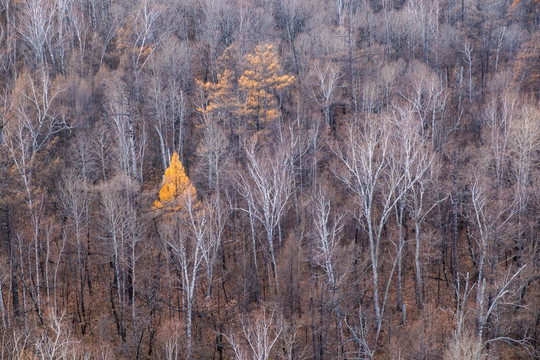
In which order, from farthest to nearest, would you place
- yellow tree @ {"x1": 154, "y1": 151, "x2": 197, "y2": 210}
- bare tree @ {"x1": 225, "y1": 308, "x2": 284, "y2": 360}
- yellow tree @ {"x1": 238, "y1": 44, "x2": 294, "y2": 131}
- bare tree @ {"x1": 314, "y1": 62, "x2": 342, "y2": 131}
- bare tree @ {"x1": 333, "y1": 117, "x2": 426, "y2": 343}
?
bare tree @ {"x1": 314, "y1": 62, "x2": 342, "y2": 131}, yellow tree @ {"x1": 238, "y1": 44, "x2": 294, "y2": 131}, yellow tree @ {"x1": 154, "y1": 151, "x2": 197, "y2": 210}, bare tree @ {"x1": 333, "y1": 117, "x2": 426, "y2": 343}, bare tree @ {"x1": 225, "y1": 308, "x2": 284, "y2": 360}

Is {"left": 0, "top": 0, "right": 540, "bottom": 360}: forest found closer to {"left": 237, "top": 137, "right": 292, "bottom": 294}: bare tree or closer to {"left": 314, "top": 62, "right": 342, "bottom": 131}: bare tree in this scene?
{"left": 237, "top": 137, "right": 292, "bottom": 294}: bare tree

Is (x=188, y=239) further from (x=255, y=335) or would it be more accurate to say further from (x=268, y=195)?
(x=255, y=335)

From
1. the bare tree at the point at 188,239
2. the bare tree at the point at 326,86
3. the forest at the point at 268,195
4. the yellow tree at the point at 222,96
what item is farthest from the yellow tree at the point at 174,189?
the bare tree at the point at 326,86

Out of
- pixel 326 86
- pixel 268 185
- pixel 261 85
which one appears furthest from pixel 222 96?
pixel 268 185

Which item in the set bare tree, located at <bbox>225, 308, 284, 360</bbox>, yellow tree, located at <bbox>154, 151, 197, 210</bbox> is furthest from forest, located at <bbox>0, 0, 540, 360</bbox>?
bare tree, located at <bbox>225, 308, 284, 360</bbox>

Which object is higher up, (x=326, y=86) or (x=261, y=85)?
(x=261, y=85)

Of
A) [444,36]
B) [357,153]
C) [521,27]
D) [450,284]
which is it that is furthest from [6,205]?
[521,27]
